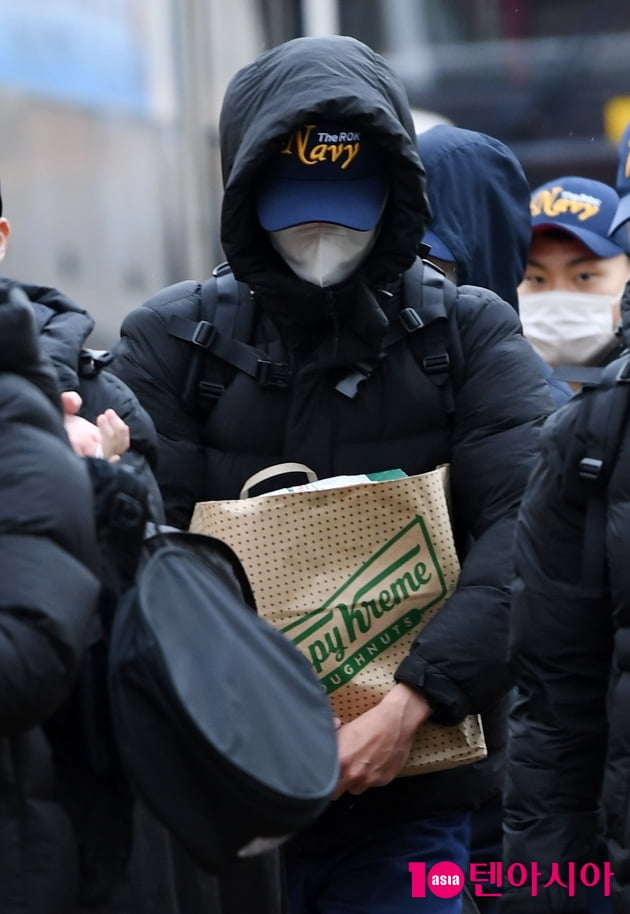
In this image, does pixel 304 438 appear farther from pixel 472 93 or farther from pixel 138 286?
pixel 472 93

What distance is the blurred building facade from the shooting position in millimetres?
8000

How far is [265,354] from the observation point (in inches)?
126

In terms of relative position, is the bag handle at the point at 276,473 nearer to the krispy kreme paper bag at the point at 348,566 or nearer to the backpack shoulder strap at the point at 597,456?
the krispy kreme paper bag at the point at 348,566

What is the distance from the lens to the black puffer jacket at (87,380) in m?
2.79

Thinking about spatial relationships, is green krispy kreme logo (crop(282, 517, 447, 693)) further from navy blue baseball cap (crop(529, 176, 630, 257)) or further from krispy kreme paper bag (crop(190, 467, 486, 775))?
navy blue baseball cap (crop(529, 176, 630, 257))

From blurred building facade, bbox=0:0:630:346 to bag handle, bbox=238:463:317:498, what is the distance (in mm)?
4833

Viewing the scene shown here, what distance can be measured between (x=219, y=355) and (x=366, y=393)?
0.26 meters

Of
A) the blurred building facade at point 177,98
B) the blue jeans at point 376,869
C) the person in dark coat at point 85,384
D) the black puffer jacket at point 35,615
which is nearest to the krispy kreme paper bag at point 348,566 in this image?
the blue jeans at point 376,869

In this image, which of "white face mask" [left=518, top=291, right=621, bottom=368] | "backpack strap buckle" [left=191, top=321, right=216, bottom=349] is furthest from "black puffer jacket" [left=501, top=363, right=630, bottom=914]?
"white face mask" [left=518, top=291, right=621, bottom=368]

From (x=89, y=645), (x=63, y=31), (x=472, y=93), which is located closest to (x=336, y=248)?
(x=89, y=645)

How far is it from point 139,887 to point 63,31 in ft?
20.8

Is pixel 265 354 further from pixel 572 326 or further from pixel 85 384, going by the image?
pixel 572 326

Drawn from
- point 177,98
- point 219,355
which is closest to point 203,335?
point 219,355

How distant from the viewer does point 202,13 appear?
8602 millimetres
